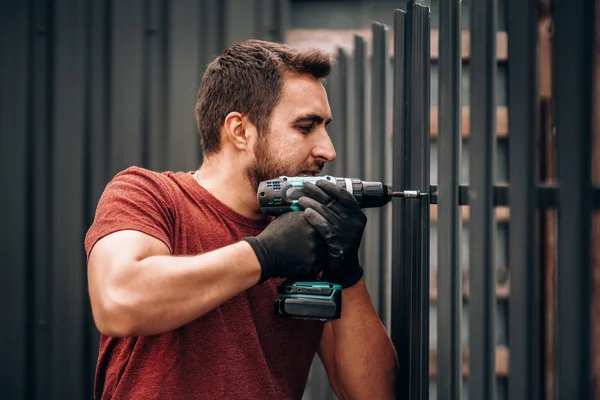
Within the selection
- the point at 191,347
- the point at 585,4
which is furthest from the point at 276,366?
the point at 585,4

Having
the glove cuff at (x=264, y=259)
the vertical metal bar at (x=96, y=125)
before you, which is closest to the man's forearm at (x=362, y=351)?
the glove cuff at (x=264, y=259)

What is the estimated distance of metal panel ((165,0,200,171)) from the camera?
3348 millimetres

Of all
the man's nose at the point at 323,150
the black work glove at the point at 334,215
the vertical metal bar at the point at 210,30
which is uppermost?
the vertical metal bar at the point at 210,30

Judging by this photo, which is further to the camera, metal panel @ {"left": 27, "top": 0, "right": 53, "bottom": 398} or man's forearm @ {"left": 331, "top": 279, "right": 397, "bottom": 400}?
metal panel @ {"left": 27, "top": 0, "right": 53, "bottom": 398}

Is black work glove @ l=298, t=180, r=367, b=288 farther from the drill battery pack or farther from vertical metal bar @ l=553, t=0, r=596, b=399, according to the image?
vertical metal bar @ l=553, t=0, r=596, b=399

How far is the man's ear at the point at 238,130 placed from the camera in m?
2.18

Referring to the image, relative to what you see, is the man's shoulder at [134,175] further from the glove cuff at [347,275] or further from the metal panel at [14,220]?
the metal panel at [14,220]

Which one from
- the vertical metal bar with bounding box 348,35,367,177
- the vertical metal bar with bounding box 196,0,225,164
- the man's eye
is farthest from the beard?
the vertical metal bar with bounding box 196,0,225,164

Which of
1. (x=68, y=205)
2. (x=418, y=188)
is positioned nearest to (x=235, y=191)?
(x=418, y=188)

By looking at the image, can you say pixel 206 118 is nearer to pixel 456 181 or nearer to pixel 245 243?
pixel 245 243

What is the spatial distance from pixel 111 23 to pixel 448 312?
256 centimetres

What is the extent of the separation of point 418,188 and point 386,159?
2.26 ft

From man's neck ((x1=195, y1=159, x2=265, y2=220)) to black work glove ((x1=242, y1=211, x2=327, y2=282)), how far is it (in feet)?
0.99

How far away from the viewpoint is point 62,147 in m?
3.25
